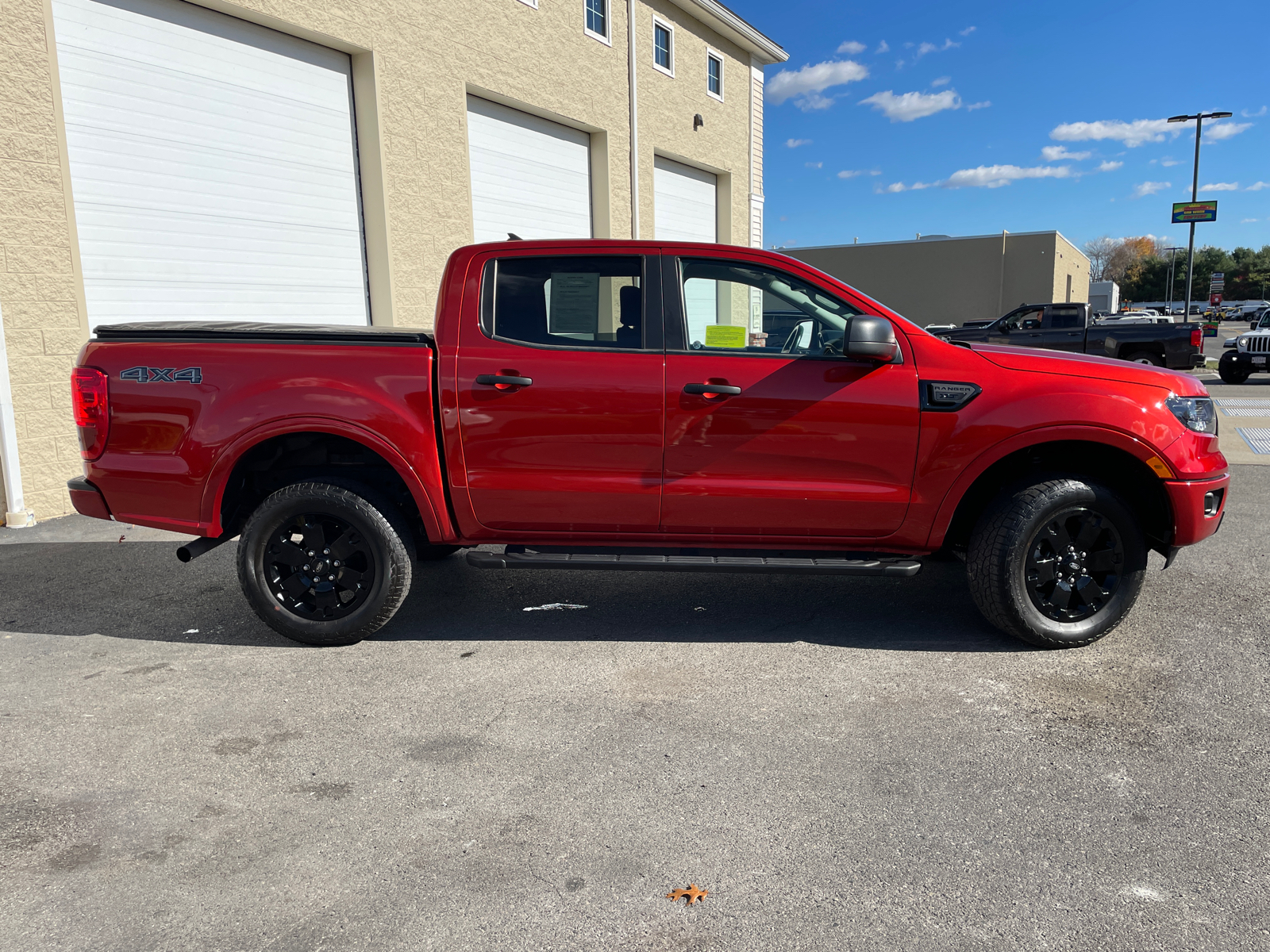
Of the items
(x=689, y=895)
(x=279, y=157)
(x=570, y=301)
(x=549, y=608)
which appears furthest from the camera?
(x=279, y=157)

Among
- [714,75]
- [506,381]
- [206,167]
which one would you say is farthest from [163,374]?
[714,75]

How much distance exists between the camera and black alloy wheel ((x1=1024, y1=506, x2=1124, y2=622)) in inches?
162

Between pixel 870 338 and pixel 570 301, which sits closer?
pixel 870 338

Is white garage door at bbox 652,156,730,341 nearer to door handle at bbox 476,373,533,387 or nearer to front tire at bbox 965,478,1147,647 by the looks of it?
door handle at bbox 476,373,533,387

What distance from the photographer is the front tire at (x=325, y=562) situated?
166 inches

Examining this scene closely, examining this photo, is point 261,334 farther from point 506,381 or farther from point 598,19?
point 598,19

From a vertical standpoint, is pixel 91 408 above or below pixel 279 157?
below

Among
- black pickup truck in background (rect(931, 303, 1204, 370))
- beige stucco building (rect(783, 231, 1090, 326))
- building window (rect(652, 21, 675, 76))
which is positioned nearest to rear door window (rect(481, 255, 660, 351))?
building window (rect(652, 21, 675, 76))

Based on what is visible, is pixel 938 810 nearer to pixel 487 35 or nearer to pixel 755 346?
pixel 755 346

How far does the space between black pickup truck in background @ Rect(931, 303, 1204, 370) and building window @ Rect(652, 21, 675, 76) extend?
7277 millimetres

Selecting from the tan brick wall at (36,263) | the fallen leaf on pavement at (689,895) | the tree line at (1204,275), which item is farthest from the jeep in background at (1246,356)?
the tree line at (1204,275)

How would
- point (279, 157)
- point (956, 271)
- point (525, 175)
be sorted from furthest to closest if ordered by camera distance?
point (956, 271)
point (525, 175)
point (279, 157)

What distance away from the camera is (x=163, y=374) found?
4.16m

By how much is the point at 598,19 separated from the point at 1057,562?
12516 millimetres
